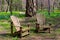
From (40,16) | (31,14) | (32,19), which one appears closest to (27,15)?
(31,14)

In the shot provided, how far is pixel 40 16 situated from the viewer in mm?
11086

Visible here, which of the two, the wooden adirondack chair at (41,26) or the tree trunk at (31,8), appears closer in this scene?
the wooden adirondack chair at (41,26)

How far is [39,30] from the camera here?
10.5 meters

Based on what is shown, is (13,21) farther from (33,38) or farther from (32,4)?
(32,4)

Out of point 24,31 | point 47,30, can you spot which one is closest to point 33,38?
point 24,31

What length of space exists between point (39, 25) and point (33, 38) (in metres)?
1.48

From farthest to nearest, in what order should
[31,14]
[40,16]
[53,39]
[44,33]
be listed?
[31,14] → [40,16] → [44,33] → [53,39]

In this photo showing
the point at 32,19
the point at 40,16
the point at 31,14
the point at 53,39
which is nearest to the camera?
the point at 53,39

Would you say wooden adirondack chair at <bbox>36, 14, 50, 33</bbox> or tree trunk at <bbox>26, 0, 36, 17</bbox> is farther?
tree trunk at <bbox>26, 0, 36, 17</bbox>

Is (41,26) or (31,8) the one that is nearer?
(41,26)

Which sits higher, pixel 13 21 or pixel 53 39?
pixel 13 21

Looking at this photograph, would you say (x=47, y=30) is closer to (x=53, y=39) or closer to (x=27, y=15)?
(x=53, y=39)

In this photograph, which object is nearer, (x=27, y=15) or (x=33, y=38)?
(x=33, y=38)

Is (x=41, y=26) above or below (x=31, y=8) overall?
below
